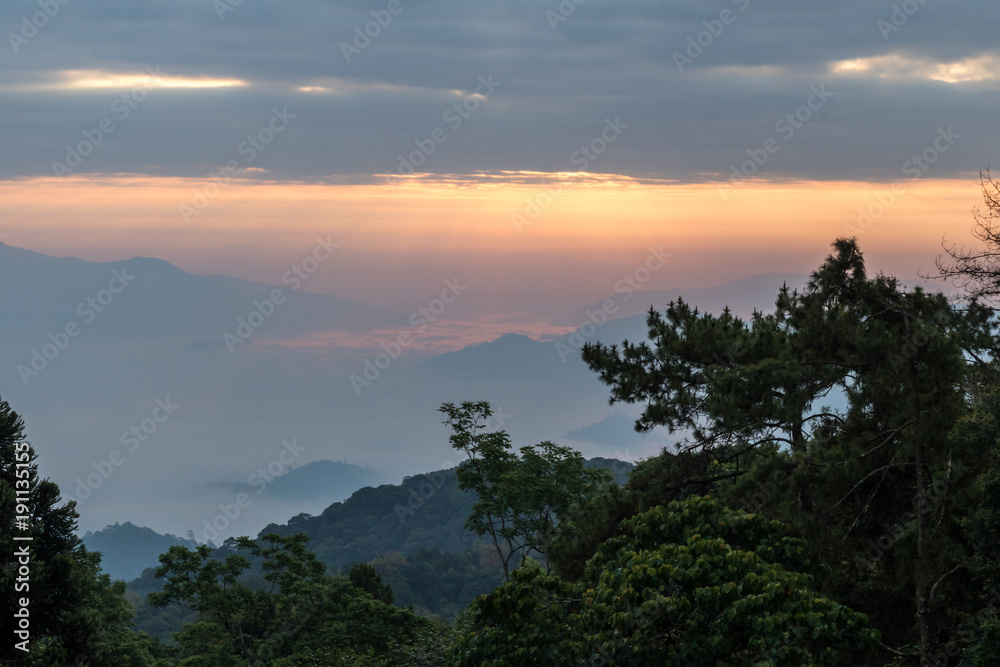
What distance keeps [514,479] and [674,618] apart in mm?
18147

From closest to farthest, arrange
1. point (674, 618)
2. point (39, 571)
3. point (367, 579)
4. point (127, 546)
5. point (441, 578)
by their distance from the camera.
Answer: point (674, 618), point (39, 571), point (367, 579), point (441, 578), point (127, 546)

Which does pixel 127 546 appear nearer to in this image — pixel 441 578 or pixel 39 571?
pixel 441 578

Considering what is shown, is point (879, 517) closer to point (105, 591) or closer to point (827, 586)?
point (827, 586)

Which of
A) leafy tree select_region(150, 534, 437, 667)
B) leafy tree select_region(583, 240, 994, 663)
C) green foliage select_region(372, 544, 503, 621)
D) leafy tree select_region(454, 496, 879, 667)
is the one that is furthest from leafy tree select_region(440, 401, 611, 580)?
green foliage select_region(372, 544, 503, 621)

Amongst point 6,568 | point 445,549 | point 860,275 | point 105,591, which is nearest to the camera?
point 6,568

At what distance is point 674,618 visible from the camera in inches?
376

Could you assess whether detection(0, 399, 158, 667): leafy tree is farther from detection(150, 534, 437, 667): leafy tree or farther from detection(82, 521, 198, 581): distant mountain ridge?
detection(82, 521, 198, 581): distant mountain ridge

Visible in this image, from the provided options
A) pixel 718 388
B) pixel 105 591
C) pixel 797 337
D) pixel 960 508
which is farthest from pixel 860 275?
pixel 105 591

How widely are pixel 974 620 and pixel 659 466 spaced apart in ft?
19.9

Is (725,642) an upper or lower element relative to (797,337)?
lower

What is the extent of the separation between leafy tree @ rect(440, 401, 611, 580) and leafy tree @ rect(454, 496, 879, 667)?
1701cm

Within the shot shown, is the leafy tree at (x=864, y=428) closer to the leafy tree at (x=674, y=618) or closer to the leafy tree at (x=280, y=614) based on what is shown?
the leafy tree at (x=674, y=618)

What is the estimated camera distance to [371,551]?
99.0m

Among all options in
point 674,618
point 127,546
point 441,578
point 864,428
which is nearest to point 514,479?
point 864,428
